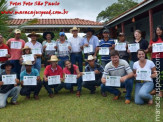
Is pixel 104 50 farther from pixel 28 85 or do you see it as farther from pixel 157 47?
pixel 28 85

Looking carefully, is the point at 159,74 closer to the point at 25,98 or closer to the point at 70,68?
the point at 70,68

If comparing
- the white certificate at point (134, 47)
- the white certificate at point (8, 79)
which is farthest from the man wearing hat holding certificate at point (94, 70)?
the white certificate at point (8, 79)

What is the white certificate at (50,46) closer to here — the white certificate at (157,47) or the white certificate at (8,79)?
the white certificate at (8,79)

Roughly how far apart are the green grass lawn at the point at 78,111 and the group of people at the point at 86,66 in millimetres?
284

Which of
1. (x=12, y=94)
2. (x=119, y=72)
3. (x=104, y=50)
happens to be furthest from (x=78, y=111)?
(x=104, y=50)

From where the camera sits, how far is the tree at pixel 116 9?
121 ft

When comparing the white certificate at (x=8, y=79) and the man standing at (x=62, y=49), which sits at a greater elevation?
the man standing at (x=62, y=49)

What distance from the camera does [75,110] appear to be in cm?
436

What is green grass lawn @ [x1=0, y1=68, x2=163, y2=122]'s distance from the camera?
3.79m

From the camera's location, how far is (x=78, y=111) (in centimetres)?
427

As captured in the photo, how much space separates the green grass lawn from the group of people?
0.93 feet

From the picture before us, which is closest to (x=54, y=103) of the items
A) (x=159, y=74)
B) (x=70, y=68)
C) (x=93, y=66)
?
(x=70, y=68)

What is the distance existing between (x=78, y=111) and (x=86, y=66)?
1.78 m

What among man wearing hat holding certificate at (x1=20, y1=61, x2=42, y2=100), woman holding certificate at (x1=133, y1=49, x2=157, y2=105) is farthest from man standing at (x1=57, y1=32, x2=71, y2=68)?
woman holding certificate at (x1=133, y1=49, x2=157, y2=105)
